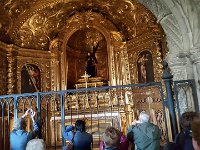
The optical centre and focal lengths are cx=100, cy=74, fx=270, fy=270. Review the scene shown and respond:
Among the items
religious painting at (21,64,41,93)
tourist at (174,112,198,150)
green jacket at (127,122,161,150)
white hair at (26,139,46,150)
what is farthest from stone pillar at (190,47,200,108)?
religious painting at (21,64,41,93)

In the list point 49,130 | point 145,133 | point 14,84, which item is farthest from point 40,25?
point 145,133

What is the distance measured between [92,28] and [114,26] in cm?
113

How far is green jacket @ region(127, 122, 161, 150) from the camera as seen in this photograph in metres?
3.85

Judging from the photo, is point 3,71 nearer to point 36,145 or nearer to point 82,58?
point 82,58

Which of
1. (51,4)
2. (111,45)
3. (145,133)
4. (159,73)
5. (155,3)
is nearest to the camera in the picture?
(145,133)

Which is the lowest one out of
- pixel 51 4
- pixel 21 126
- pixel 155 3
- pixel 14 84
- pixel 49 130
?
pixel 49 130

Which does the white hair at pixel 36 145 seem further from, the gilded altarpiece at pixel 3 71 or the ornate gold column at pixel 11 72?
the ornate gold column at pixel 11 72

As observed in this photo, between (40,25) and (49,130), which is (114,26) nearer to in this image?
(40,25)

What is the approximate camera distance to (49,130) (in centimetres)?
1050

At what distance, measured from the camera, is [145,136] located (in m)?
3.86

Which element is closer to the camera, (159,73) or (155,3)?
(155,3)

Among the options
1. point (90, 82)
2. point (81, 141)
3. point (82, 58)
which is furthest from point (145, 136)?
point (82, 58)

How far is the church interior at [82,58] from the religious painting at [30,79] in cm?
4

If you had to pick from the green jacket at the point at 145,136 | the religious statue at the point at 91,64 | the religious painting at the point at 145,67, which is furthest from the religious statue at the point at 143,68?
the green jacket at the point at 145,136
